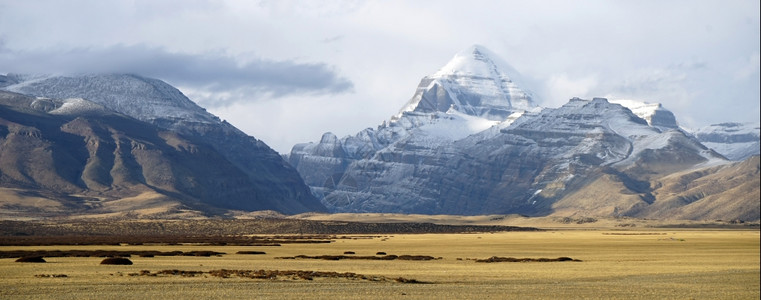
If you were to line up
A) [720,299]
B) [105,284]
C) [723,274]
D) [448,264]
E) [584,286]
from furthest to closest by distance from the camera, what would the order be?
[448,264] < [723,274] < [584,286] < [105,284] < [720,299]

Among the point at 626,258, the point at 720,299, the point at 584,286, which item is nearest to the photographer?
the point at 720,299

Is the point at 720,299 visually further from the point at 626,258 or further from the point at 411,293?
the point at 626,258

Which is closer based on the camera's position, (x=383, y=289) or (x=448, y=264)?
(x=383, y=289)

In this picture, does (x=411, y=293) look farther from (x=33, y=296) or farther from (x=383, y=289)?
(x=33, y=296)

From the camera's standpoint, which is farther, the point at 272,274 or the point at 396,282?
the point at 272,274

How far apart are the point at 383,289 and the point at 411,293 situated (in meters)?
3.44

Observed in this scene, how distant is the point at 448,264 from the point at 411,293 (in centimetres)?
3776

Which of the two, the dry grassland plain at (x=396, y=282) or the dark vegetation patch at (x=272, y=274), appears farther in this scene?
the dark vegetation patch at (x=272, y=274)

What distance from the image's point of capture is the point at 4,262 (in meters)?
91.4

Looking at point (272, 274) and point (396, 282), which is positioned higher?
point (272, 274)

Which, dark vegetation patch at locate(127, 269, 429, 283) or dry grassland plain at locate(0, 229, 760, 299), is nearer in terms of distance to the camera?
dry grassland plain at locate(0, 229, 760, 299)

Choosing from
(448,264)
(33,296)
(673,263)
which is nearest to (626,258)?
(673,263)

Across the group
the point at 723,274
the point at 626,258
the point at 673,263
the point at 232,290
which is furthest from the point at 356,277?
the point at 626,258

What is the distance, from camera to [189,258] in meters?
107
